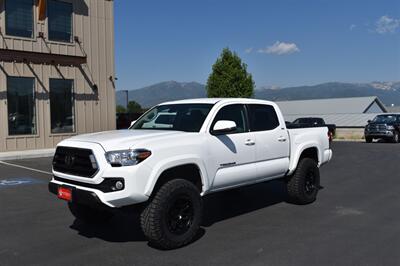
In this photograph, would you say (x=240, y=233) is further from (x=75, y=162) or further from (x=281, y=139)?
(x=75, y=162)

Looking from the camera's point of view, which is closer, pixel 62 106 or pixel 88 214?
pixel 88 214

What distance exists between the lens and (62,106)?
19.2m

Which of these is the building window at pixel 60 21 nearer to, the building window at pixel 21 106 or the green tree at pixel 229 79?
the building window at pixel 21 106

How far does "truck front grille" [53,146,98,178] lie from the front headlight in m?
0.22

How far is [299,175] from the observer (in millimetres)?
8016

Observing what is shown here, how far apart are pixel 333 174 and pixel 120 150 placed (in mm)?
8155

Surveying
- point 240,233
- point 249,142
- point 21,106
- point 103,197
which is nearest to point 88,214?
point 103,197

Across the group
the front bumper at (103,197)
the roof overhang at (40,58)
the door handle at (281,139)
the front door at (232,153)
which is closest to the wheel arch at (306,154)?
the door handle at (281,139)

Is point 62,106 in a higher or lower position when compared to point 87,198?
higher

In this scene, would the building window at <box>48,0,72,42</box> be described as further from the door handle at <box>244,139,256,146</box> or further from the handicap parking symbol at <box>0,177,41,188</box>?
the door handle at <box>244,139,256,146</box>

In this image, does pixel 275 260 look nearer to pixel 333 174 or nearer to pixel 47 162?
pixel 333 174

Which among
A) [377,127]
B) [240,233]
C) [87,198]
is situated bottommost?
[240,233]

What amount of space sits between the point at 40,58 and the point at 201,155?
45.8 feet

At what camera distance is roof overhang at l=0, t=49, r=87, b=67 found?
17.2 m
